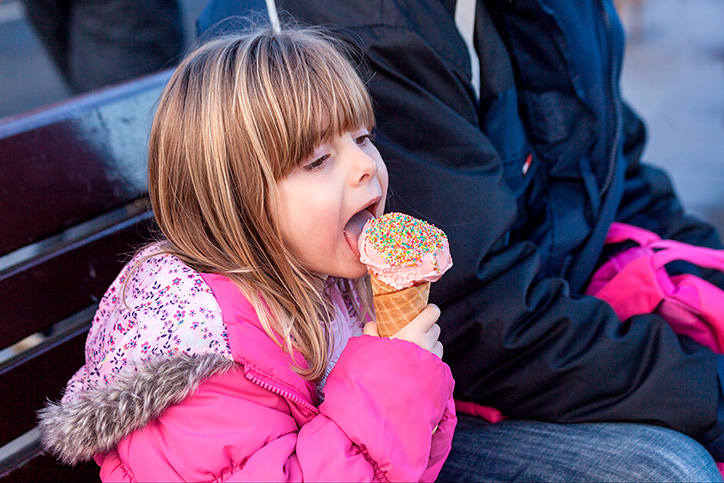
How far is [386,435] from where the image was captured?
45.8 inches

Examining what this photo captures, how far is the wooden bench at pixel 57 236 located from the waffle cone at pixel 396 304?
2.41 feet

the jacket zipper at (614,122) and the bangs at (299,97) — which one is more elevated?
the bangs at (299,97)

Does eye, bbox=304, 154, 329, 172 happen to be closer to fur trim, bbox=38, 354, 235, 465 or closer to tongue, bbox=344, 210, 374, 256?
tongue, bbox=344, 210, 374, 256

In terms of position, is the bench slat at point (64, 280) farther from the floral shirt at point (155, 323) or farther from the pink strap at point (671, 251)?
the pink strap at point (671, 251)

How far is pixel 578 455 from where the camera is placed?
4.97 ft

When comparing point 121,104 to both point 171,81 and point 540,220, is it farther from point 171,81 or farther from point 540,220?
point 540,220

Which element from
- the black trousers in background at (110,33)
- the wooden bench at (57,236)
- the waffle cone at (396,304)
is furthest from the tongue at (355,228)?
the black trousers in background at (110,33)

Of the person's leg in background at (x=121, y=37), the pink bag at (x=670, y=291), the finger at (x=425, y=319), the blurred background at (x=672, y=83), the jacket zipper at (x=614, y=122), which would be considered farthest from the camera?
the blurred background at (x=672, y=83)

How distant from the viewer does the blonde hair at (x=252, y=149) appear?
128cm

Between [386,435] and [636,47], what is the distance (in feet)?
21.3

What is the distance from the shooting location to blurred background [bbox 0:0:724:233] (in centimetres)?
414

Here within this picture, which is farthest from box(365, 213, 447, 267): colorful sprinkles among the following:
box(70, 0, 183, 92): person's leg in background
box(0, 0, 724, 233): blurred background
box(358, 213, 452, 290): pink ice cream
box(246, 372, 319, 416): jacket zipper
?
box(0, 0, 724, 233): blurred background

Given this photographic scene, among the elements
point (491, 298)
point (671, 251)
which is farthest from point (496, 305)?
point (671, 251)

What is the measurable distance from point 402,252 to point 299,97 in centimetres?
38
